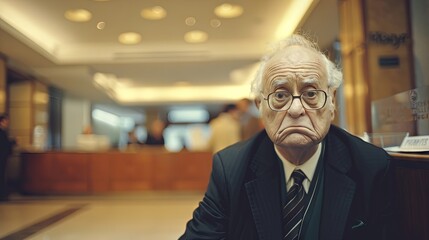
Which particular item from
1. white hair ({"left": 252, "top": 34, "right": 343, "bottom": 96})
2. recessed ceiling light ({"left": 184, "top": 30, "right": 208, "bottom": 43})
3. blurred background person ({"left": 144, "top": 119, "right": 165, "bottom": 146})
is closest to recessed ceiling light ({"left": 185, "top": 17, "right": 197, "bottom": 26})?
recessed ceiling light ({"left": 184, "top": 30, "right": 208, "bottom": 43})

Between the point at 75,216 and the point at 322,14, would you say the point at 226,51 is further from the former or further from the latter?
the point at 75,216

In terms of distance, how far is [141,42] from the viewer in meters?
7.61

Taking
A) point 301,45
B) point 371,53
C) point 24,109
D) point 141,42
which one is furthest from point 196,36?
point 301,45

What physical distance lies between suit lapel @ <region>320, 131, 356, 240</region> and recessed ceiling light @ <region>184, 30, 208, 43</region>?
6.09m

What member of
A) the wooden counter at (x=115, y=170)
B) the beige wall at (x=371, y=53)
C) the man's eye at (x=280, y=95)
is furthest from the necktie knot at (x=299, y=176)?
the wooden counter at (x=115, y=170)

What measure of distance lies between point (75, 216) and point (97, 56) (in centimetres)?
405

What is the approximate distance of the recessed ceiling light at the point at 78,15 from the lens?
583 centimetres

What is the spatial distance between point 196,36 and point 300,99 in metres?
6.38

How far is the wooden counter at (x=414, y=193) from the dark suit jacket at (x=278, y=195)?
129 millimetres

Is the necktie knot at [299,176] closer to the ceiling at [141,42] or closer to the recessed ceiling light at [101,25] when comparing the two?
the ceiling at [141,42]

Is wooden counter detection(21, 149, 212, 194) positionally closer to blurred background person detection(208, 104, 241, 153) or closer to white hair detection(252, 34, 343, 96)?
blurred background person detection(208, 104, 241, 153)

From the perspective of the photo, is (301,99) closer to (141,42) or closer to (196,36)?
(196,36)

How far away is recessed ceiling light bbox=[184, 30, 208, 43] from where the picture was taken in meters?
7.08

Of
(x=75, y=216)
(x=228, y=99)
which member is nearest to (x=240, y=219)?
(x=75, y=216)
